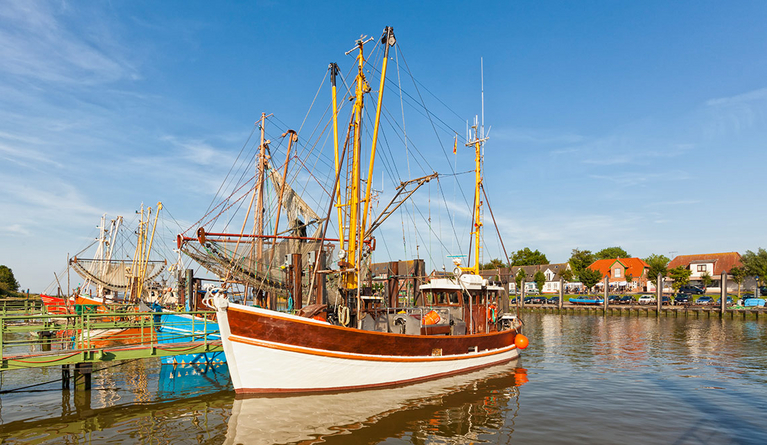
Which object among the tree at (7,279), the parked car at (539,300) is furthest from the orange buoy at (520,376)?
the tree at (7,279)

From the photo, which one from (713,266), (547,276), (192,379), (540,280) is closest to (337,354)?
(192,379)

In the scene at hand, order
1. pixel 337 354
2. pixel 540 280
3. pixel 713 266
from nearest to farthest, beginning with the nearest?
pixel 337 354 → pixel 713 266 → pixel 540 280

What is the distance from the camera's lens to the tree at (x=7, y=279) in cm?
10022

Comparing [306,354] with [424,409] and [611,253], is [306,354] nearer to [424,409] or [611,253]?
[424,409]

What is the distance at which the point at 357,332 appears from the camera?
15297mm

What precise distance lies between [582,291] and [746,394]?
8858 centimetres

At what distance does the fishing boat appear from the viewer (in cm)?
1441

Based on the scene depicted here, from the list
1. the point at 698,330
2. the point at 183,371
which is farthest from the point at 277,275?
the point at 698,330

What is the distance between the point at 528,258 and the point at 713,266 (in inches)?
1913

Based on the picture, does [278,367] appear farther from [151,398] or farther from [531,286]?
[531,286]

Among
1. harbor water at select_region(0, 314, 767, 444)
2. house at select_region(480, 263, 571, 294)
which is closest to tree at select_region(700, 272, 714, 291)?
house at select_region(480, 263, 571, 294)

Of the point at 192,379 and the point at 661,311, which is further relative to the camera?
the point at 661,311

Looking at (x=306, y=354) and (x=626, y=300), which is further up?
(x=306, y=354)

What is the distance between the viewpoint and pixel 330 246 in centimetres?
3072
